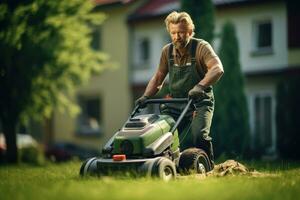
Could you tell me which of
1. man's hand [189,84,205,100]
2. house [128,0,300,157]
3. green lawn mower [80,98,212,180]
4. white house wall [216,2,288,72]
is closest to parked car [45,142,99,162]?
house [128,0,300,157]

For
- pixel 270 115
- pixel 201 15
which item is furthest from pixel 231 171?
pixel 270 115

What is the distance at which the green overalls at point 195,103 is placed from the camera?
8.36 metres

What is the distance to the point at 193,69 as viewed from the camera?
8484mm

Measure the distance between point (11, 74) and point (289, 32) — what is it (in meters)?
9.49

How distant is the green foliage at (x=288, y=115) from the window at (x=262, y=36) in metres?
5.11

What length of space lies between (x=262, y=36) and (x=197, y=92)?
58.9 ft

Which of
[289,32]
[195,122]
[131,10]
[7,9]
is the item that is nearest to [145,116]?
[195,122]

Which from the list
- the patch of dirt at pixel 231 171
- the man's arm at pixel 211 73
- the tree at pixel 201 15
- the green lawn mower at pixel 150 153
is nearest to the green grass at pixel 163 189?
the green lawn mower at pixel 150 153

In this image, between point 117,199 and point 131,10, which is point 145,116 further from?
point 131,10

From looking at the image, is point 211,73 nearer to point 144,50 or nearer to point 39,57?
point 39,57

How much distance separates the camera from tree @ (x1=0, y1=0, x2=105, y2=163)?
746 inches

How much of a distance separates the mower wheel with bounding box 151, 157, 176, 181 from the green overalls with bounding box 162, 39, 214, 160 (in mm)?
885

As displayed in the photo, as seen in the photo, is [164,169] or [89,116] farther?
[89,116]

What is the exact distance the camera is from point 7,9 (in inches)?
741
